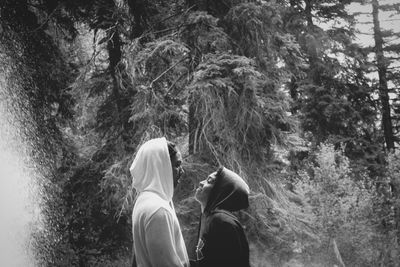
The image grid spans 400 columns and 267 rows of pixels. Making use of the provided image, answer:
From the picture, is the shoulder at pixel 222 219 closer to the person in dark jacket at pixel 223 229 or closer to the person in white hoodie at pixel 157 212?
the person in dark jacket at pixel 223 229

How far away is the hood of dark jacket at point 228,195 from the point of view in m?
3.30

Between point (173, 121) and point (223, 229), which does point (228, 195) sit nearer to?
point (223, 229)

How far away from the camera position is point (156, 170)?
2545 millimetres

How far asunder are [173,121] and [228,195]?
6.00 m

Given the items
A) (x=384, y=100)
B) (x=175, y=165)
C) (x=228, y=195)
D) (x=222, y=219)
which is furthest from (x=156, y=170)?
(x=384, y=100)

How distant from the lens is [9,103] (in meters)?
11.4

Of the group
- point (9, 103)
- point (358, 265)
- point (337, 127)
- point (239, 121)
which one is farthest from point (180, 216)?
point (337, 127)

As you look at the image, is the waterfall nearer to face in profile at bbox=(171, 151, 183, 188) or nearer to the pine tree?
face in profile at bbox=(171, 151, 183, 188)

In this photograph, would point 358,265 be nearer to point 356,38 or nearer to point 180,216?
point 180,216

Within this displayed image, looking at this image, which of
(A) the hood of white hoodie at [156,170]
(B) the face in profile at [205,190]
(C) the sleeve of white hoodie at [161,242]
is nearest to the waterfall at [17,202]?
(B) the face in profile at [205,190]

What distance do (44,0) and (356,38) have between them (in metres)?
16.8

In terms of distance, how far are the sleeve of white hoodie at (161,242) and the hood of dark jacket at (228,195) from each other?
41.0 inches

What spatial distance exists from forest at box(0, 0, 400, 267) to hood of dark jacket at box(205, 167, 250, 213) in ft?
11.8

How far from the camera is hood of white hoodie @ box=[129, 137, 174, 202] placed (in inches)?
99.7
